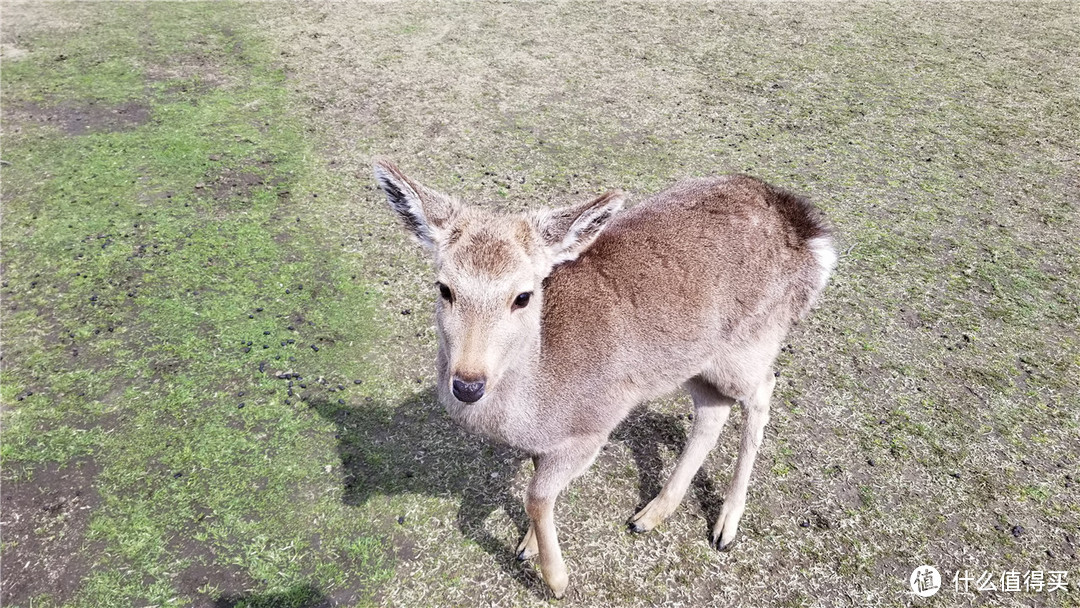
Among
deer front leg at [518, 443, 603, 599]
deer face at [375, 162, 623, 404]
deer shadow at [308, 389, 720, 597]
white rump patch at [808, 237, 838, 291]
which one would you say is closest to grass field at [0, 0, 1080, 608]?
deer shadow at [308, 389, 720, 597]

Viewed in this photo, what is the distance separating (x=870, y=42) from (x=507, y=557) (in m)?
10.2

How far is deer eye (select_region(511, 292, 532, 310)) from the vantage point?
3.23 m

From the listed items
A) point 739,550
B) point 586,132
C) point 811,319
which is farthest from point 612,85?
point 739,550

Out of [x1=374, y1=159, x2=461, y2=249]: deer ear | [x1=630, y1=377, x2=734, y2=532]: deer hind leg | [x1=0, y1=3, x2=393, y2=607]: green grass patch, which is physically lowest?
[x1=0, y1=3, x2=393, y2=607]: green grass patch

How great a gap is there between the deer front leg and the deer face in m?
0.54

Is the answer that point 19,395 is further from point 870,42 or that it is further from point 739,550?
point 870,42

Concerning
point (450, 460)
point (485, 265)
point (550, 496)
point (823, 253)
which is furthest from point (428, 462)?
point (823, 253)

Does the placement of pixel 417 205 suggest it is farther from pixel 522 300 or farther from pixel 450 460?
pixel 450 460

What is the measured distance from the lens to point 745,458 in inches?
161

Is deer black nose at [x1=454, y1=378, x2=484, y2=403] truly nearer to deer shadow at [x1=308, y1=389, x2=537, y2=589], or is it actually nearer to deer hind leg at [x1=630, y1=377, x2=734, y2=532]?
deer shadow at [x1=308, y1=389, x2=537, y2=589]

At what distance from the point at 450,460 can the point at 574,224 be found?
204 cm

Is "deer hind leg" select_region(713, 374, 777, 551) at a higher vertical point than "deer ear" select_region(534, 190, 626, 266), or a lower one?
lower

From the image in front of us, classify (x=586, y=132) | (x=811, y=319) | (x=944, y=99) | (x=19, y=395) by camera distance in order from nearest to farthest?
(x=19, y=395), (x=811, y=319), (x=586, y=132), (x=944, y=99)

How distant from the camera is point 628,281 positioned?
11.9 ft
